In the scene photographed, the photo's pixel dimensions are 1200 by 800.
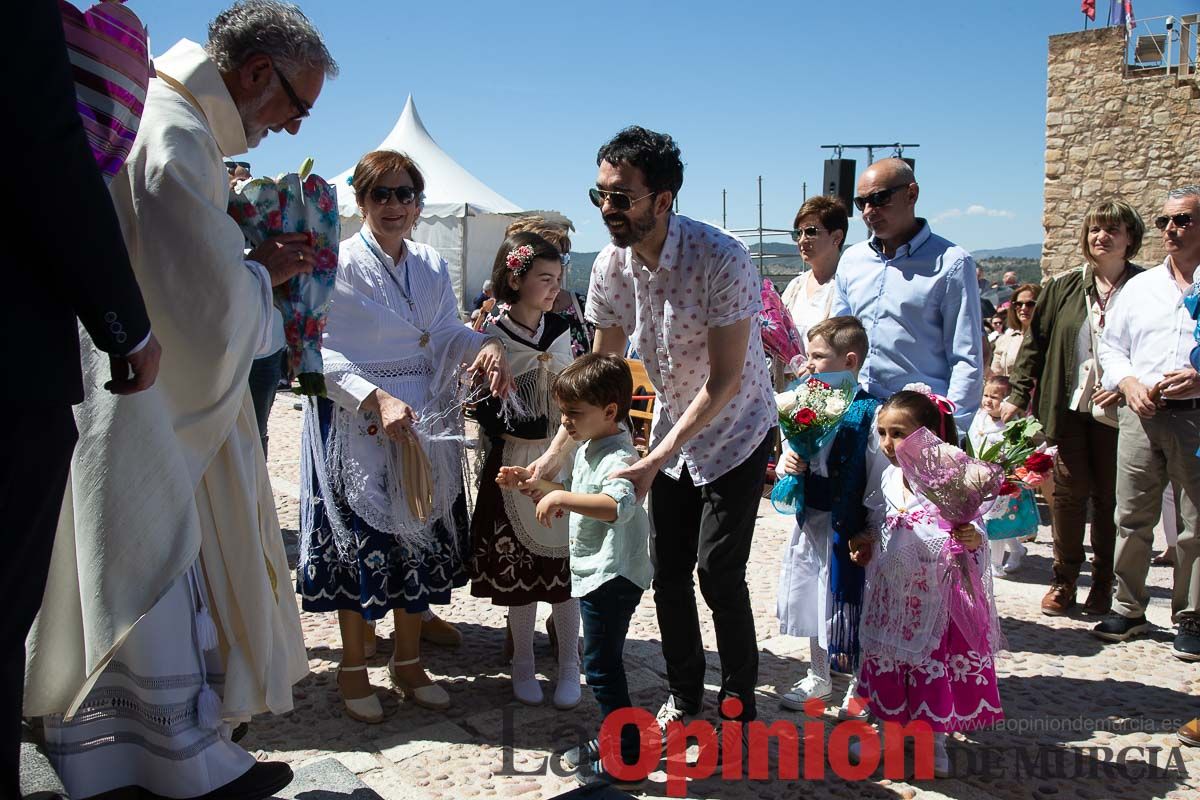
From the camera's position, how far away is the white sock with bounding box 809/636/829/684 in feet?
12.6

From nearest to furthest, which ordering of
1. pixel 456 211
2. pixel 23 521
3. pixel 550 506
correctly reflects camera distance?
pixel 23 521, pixel 550 506, pixel 456 211

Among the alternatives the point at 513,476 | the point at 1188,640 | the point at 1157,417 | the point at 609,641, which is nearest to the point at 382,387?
the point at 513,476

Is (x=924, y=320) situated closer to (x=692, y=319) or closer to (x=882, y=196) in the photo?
(x=882, y=196)

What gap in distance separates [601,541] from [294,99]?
5.42 ft

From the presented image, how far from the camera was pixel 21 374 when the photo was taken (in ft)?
5.25

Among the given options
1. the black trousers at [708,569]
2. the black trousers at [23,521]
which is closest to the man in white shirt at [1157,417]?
the black trousers at [708,569]

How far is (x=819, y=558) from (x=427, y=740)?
1716mm

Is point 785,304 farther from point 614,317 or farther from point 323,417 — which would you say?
point 323,417

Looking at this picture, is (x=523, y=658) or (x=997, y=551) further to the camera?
(x=997, y=551)

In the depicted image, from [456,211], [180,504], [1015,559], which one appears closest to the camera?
[180,504]

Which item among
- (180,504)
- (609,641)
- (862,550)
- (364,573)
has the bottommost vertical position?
(609,641)

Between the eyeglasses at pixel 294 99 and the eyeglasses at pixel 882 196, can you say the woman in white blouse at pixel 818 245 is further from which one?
the eyeglasses at pixel 294 99

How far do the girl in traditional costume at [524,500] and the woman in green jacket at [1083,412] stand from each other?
2.86 m

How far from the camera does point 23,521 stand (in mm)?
1698
